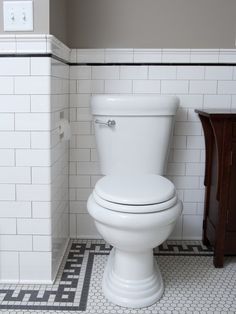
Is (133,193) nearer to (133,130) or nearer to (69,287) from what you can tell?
(133,130)

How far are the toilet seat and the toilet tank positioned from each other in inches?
10.4

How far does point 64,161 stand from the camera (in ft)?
7.11

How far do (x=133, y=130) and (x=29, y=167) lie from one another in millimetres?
562

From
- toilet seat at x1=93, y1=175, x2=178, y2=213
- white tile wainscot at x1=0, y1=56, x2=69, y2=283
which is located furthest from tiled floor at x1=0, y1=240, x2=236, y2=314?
toilet seat at x1=93, y1=175, x2=178, y2=213

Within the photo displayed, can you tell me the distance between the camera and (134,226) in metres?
1.54

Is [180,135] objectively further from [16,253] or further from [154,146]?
[16,253]

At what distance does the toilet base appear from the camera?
1.70 metres

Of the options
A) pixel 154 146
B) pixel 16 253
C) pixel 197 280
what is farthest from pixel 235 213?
pixel 16 253

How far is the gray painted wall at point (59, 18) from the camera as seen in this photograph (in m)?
1.76

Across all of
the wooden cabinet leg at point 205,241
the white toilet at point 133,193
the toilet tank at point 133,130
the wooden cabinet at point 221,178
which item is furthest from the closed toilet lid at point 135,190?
the wooden cabinet leg at point 205,241

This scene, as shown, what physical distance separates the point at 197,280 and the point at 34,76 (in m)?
1.23

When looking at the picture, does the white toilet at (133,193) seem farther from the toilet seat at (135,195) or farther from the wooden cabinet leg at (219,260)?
the wooden cabinet leg at (219,260)

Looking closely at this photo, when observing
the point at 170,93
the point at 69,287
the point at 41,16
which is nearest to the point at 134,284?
the point at 69,287

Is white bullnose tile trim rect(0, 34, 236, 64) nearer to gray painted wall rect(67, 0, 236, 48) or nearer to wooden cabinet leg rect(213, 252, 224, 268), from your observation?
gray painted wall rect(67, 0, 236, 48)
